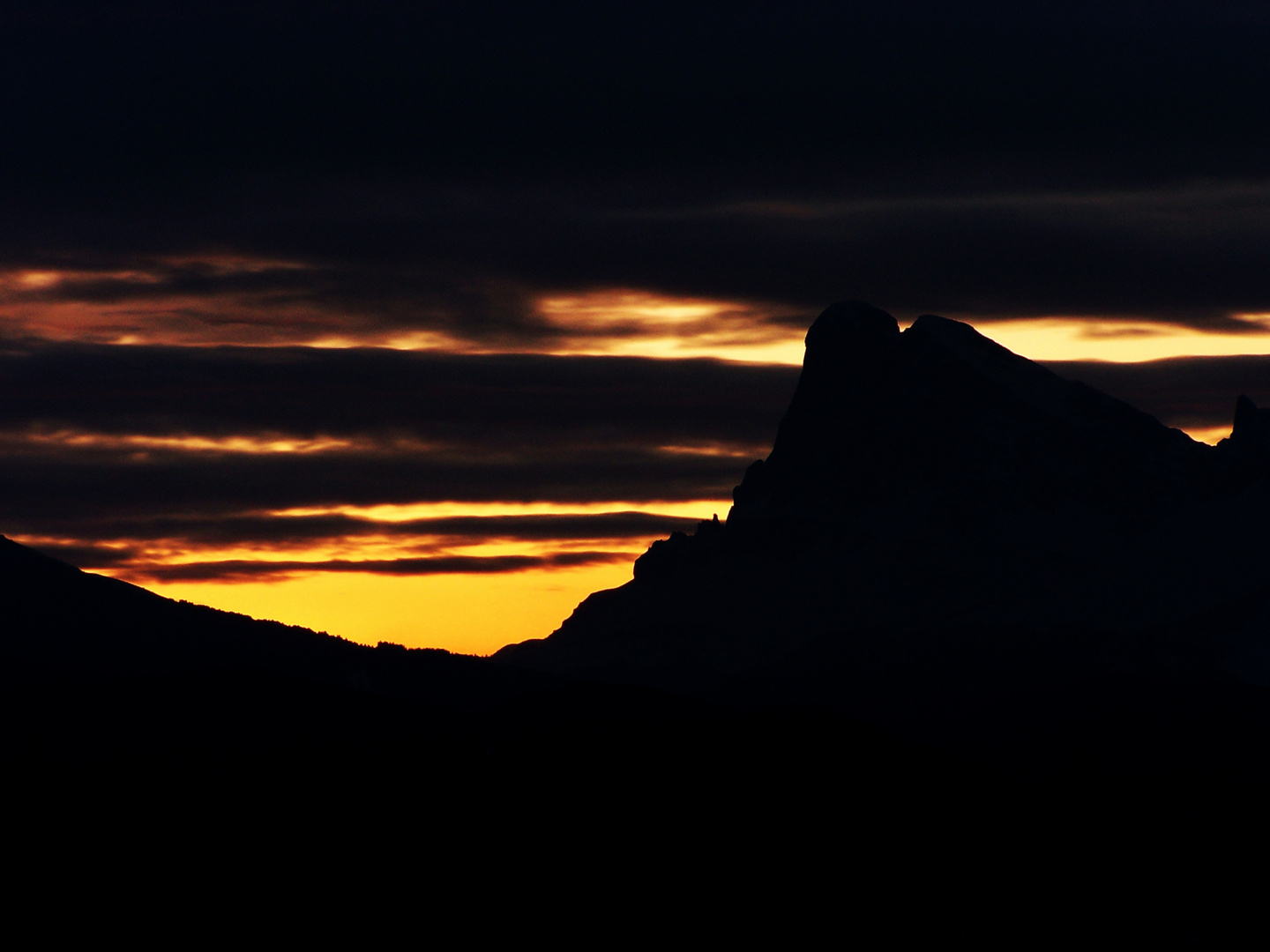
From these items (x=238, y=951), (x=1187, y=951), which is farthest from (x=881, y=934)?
(x=238, y=951)

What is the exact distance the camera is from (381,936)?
654ft

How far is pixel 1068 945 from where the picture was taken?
197125 mm

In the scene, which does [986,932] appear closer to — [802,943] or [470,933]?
[802,943]

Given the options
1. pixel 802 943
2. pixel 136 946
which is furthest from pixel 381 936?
pixel 802 943

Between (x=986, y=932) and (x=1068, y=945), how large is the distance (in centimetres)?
896

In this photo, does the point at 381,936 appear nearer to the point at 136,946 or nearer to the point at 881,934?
the point at 136,946

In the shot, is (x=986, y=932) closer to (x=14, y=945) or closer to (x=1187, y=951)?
(x=1187, y=951)

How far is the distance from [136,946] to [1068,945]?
304 feet

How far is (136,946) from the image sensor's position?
19988cm

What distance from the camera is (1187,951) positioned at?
19950cm

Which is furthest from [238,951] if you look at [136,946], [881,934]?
[881,934]

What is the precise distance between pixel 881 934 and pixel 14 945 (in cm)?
8524

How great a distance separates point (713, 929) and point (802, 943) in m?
10.8

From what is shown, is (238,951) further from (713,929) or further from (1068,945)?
(1068,945)
